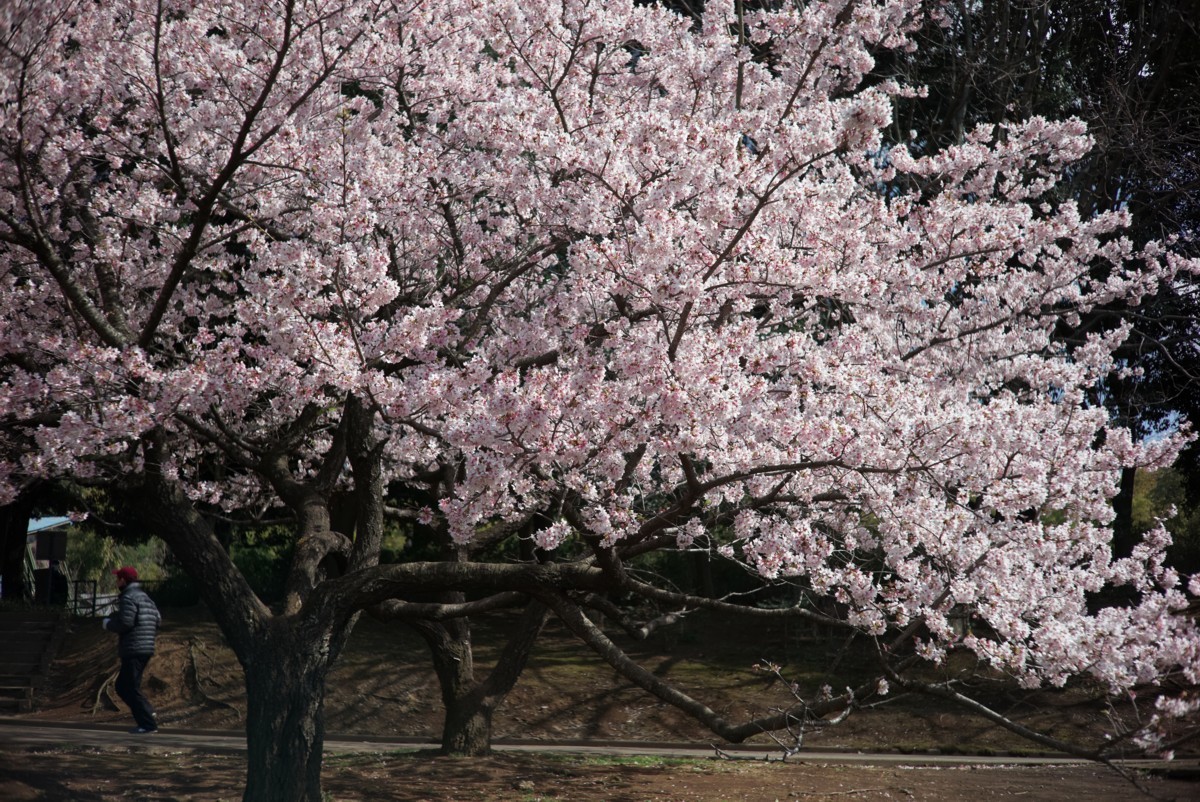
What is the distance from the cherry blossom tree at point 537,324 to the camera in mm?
6125

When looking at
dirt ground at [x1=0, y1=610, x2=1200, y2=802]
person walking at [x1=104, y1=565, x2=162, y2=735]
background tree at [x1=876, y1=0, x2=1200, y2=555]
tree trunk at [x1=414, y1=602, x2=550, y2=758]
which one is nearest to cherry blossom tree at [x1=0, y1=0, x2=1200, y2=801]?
tree trunk at [x1=414, y1=602, x2=550, y2=758]

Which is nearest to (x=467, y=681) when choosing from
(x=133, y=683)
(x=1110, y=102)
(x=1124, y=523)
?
(x=133, y=683)

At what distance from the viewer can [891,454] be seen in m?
6.43

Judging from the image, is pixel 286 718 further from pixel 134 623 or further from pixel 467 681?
pixel 134 623

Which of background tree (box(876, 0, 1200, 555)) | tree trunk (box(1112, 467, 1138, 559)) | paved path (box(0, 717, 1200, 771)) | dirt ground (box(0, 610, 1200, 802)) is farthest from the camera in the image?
tree trunk (box(1112, 467, 1138, 559))

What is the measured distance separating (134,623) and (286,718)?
14.1 feet

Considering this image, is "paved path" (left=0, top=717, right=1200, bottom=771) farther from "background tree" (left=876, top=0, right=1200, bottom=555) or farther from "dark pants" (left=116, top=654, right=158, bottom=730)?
"background tree" (left=876, top=0, right=1200, bottom=555)

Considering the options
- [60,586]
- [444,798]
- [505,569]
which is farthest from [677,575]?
[60,586]

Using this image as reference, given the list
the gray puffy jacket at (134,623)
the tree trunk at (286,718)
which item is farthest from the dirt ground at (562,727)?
the tree trunk at (286,718)

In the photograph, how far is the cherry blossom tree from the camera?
20.1 ft

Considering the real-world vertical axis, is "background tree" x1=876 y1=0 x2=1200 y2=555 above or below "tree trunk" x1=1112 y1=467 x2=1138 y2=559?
above

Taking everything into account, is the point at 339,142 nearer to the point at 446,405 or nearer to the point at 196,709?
the point at 446,405

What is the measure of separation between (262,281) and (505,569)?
2594 millimetres

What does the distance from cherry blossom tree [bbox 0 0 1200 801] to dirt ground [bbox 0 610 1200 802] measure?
130 centimetres
